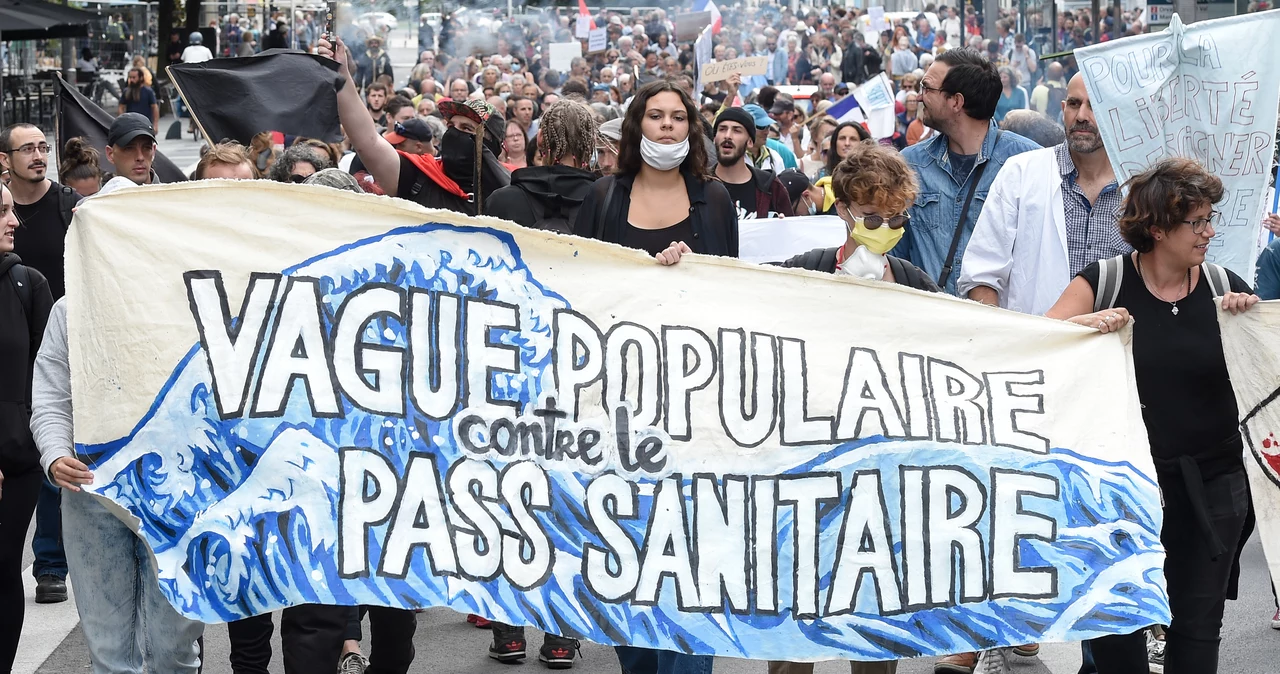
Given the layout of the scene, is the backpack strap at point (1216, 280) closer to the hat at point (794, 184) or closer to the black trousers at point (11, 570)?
the black trousers at point (11, 570)

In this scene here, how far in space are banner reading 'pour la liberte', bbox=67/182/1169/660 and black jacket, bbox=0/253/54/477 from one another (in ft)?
2.98

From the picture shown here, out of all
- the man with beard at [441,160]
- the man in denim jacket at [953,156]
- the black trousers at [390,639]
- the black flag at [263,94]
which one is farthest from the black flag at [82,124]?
the man in denim jacket at [953,156]

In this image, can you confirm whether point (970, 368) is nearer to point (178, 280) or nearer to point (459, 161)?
point (178, 280)

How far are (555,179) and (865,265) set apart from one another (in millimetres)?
1678

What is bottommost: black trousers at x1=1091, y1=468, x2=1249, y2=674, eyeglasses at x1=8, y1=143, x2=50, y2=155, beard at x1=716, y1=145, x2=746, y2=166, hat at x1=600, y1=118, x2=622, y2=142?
black trousers at x1=1091, y1=468, x2=1249, y2=674

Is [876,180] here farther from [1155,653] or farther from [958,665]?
[1155,653]

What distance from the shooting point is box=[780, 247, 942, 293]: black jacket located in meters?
4.64

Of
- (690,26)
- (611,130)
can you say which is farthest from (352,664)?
(690,26)

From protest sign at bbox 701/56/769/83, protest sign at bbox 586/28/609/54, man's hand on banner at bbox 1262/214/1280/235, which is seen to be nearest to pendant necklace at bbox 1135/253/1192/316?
man's hand on banner at bbox 1262/214/1280/235

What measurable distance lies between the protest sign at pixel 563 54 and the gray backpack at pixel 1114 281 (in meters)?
19.6

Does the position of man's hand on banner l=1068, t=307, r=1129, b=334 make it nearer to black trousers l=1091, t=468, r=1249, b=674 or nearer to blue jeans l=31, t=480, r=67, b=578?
black trousers l=1091, t=468, r=1249, b=674

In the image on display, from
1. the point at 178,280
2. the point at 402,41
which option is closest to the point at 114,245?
the point at 178,280

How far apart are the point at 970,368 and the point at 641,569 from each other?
1.07 metres

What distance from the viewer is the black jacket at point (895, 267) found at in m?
4.64
